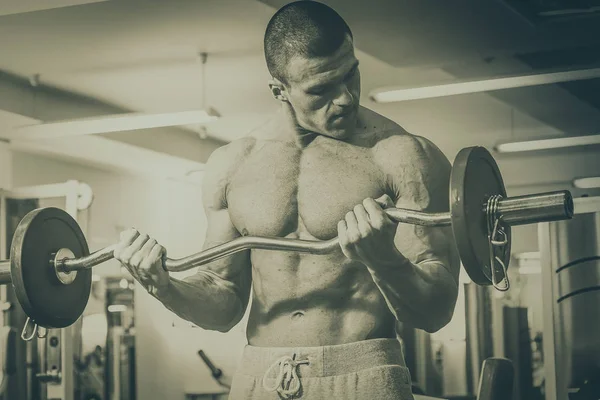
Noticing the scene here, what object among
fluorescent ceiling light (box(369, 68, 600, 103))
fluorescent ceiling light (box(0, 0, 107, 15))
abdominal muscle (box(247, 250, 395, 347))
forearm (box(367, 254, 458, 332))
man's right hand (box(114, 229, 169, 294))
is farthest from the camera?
fluorescent ceiling light (box(369, 68, 600, 103))

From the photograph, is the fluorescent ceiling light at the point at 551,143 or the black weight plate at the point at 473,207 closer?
the black weight plate at the point at 473,207

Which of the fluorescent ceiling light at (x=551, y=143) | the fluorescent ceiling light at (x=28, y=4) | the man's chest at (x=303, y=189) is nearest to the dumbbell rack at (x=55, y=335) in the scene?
the fluorescent ceiling light at (x=28, y=4)

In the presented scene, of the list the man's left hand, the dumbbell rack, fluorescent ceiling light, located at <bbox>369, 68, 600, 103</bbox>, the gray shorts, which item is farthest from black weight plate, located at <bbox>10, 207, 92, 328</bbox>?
the dumbbell rack

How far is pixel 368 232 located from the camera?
A: 163cm

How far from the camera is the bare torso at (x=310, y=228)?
2.00 meters

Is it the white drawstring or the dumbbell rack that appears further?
the dumbbell rack

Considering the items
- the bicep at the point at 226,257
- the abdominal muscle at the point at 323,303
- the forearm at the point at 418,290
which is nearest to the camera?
the forearm at the point at 418,290

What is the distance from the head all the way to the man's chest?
0.09 metres

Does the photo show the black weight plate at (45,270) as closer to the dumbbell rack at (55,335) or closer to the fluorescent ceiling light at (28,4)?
the fluorescent ceiling light at (28,4)

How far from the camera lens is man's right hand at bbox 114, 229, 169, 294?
1.88 m

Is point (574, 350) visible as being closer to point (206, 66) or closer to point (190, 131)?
point (206, 66)

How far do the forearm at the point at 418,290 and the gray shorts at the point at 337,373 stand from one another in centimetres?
14

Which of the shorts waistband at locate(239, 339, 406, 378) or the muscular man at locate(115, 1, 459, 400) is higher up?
the muscular man at locate(115, 1, 459, 400)

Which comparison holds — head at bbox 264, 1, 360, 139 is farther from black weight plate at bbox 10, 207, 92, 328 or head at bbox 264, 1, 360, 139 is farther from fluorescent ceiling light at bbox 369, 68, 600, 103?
fluorescent ceiling light at bbox 369, 68, 600, 103
